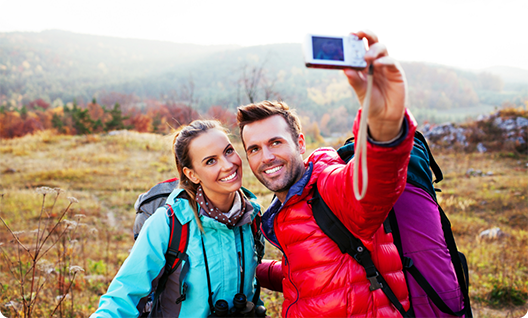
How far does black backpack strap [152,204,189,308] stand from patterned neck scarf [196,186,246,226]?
0.21 meters

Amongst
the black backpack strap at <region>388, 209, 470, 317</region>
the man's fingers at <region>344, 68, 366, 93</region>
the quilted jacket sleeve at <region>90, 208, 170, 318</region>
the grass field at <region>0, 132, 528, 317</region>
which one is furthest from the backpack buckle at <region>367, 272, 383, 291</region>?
the grass field at <region>0, 132, 528, 317</region>

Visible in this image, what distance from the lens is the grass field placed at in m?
4.02

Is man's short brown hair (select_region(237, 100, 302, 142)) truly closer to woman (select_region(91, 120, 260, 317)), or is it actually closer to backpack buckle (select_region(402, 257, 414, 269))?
woman (select_region(91, 120, 260, 317))

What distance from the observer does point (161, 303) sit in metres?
1.99

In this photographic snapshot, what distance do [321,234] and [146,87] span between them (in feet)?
355

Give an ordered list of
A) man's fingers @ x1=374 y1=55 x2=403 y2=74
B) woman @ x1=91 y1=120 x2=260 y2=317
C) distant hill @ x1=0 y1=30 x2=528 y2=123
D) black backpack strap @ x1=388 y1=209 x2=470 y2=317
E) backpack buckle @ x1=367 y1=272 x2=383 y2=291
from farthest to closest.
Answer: distant hill @ x1=0 y1=30 x2=528 y2=123 < woman @ x1=91 y1=120 x2=260 y2=317 < black backpack strap @ x1=388 y1=209 x2=470 y2=317 < backpack buckle @ x1=367 y1=272 x2=383 y2=291 < man's fingers @ x1=374 y1=55 x2=403 y2=74

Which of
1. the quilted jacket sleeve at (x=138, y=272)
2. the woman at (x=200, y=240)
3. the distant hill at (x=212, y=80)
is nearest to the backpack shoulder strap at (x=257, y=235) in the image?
the woman at (x=200, y=240)

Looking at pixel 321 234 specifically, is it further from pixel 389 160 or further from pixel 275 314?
pixel 275 314

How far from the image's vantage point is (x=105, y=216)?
8.98 m

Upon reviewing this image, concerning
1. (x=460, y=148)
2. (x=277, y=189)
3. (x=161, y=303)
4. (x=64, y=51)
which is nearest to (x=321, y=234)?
(x=277, y=189)

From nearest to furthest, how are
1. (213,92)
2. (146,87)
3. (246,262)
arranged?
(246,262)
(213,92)
(146,87)

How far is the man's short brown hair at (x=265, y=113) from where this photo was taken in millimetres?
2207

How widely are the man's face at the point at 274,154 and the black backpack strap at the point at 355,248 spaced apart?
529mm

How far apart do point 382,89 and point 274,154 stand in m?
1.13
